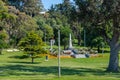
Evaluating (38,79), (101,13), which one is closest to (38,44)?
(101,13)

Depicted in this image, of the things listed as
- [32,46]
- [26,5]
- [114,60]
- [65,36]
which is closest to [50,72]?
[114,60]

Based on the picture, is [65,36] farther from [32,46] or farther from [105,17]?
[105,17]

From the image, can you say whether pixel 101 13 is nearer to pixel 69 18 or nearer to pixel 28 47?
pixel 69 18

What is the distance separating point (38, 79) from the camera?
20547 mm

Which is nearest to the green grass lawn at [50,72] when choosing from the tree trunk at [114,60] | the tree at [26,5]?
the tree trunk at [114,60]

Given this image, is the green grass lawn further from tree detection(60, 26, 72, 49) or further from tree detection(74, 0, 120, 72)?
tree detection(60, 26, 72, 49)

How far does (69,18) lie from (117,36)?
159 inches

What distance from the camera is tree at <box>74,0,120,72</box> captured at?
1094 inches

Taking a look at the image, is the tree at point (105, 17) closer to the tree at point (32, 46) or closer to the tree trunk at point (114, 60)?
the tree trunk at point (114, 60)

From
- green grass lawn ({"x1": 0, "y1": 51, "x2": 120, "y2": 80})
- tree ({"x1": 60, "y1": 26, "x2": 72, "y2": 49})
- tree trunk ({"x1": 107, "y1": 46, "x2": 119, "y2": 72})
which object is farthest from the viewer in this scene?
tree ({"x1": 60, "y1": 26, "x2": 72, "y2": 49})

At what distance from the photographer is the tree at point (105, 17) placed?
91.1 ft

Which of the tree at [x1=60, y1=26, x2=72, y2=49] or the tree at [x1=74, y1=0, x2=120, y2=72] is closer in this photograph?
the tree at [x1=74, y1=0, x2=120, y2=72]

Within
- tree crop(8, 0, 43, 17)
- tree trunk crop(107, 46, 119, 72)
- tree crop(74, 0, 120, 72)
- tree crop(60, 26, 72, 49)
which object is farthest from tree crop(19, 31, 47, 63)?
tree crop(8, 0, 43, 17)

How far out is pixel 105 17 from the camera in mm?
29016
